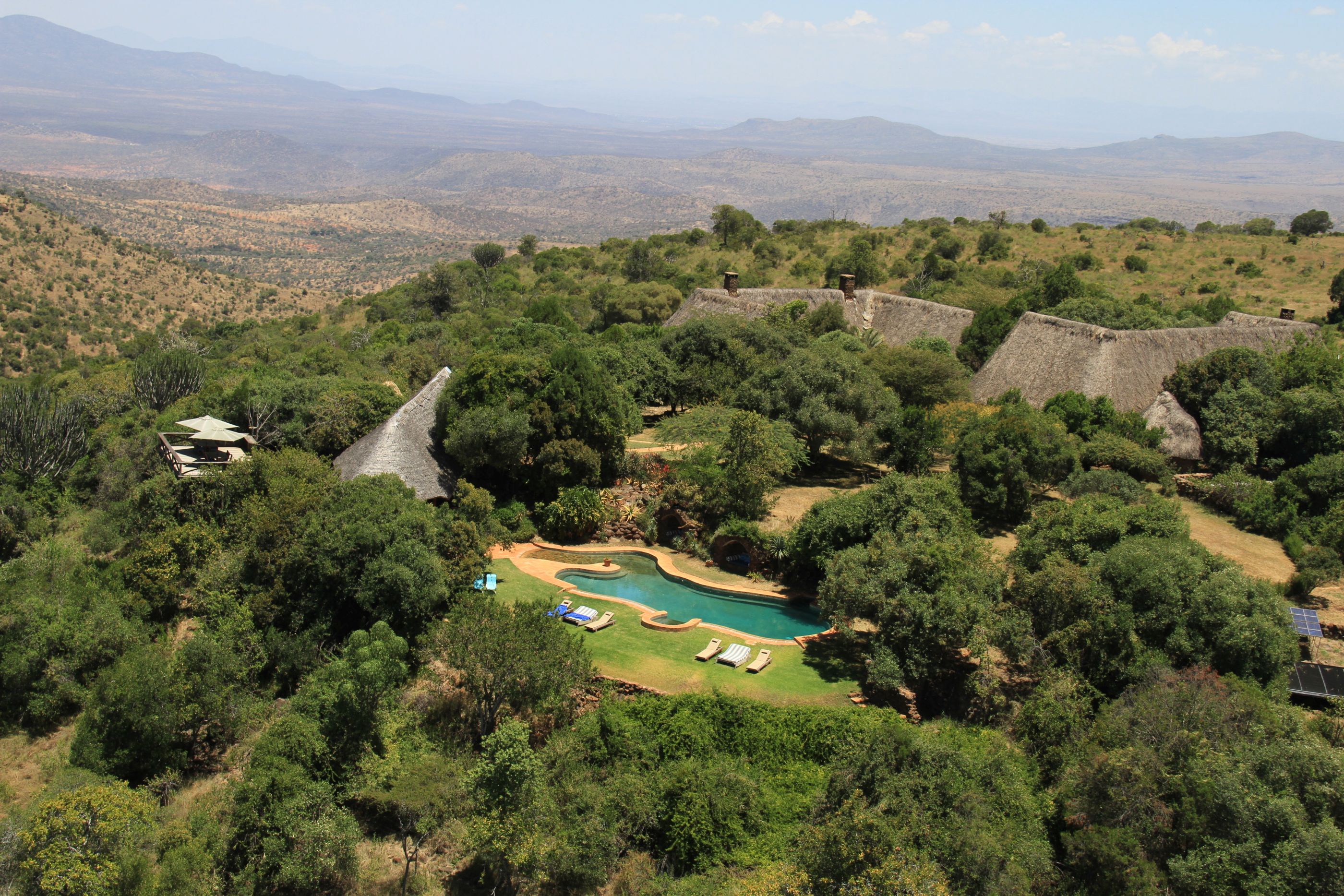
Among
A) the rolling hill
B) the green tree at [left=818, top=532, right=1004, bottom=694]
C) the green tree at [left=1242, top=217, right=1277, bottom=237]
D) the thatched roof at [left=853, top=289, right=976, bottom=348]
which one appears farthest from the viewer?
the green tree at [left=1242, top=217, right=1277, bottom=237]

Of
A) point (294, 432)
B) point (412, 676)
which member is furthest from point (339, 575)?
point (294, 432)

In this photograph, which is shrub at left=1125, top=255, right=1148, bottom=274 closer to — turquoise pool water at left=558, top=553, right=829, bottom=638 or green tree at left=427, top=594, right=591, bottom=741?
turquoise pool water at left=558, top=553, right=829, bottom=638

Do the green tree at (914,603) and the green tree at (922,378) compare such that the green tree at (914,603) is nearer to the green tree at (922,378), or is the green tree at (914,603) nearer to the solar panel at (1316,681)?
the solar panel at (1316,681)

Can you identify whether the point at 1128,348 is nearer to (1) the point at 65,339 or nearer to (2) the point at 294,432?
(2) the point at 294,432

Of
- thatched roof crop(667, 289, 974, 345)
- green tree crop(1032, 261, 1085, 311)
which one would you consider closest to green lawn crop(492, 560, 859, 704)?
thatched roof crop(667, 289, 974, 345)

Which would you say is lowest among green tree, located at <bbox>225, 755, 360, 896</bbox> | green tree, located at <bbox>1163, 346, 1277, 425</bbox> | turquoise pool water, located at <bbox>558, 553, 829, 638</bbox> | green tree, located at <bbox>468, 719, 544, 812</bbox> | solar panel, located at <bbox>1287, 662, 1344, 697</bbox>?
green tree, located at <bbox>225, 755, 360, 896</bbox>
